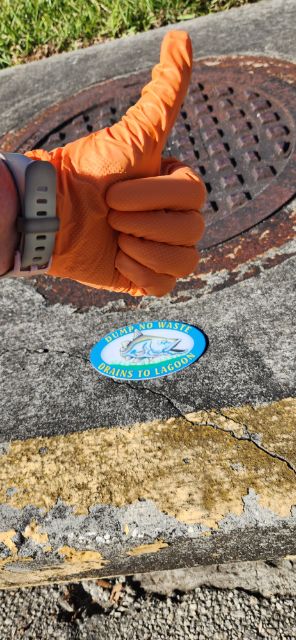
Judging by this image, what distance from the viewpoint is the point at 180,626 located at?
1453 millimetres

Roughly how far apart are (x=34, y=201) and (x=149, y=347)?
63 centimetres

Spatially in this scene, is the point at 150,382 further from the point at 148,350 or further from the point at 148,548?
the point at 148,548

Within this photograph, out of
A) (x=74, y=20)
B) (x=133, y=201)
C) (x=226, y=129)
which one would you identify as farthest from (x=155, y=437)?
(x=74, y=20)

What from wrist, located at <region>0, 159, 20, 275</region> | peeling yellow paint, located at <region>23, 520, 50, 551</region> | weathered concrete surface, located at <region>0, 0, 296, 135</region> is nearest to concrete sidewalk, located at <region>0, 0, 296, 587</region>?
peeling yellow paint, located at <region>23, 520, 50, 551</region>

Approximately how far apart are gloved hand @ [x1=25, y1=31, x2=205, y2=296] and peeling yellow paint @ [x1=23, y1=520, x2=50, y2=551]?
538 millimetres

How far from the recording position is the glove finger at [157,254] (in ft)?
4.56

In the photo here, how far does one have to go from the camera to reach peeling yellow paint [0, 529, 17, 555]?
1426 millimetres

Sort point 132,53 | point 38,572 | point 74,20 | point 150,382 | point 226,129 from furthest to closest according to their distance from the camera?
point 74,20
point 132,53
point 226,129
point 150,382
point 38,572

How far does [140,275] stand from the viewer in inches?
56.2

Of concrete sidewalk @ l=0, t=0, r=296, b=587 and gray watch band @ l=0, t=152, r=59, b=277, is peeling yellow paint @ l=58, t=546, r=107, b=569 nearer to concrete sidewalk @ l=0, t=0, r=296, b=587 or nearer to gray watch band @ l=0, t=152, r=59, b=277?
concrete sidewalk @ l=0, t=0, r=296, b=587

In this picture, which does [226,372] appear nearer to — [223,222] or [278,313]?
[278,313]

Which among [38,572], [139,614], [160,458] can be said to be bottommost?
[139,614]

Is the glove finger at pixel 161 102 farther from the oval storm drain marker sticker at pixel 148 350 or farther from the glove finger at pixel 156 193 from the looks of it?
the oval storm drain marker sticker at pixel 148 350

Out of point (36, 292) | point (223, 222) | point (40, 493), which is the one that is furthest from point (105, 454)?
point (223, 222)
